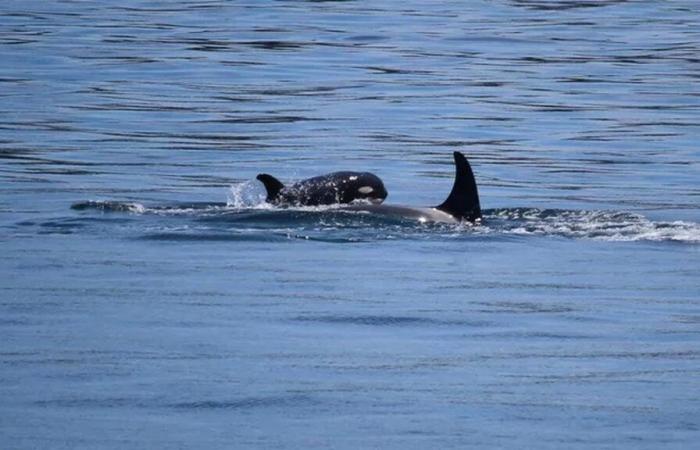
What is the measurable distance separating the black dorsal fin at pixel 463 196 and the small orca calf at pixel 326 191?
991 mm

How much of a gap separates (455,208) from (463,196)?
17 centimetres

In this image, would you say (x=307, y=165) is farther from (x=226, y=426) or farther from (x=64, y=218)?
(x=226, y=426)

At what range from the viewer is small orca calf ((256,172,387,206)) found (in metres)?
18.1

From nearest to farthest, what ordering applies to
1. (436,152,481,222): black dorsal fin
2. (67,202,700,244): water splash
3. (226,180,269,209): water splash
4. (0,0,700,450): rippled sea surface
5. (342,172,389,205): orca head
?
(0,0,700,450): rippled sea surface, (67,202,700,244): water splash, (436,152,481,222): black dorsal fin, (342,172,389,205): orca head, (226,180,269,209): water splash

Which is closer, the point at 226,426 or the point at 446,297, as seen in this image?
the point at 226,426

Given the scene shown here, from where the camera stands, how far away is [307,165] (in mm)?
23094

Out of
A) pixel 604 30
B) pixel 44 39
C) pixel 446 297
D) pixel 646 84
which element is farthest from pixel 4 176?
pixel 604 30

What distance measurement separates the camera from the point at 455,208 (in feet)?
57.0

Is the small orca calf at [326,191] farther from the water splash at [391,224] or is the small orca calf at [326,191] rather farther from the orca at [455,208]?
the orca at [455,208]

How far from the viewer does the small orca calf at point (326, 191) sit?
1812 cm

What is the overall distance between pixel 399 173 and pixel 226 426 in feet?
39.0

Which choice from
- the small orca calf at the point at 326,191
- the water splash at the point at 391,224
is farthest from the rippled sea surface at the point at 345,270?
the small orca calf at the point at 326,191

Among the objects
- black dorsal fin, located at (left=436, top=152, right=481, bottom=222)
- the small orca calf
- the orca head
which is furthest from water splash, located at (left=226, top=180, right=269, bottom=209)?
black dorsal fin, located at (left=436, top=152, right=481, bottom=222)

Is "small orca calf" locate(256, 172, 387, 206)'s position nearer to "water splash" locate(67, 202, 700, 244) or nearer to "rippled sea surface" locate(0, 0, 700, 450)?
"water splash" locate(67, 202, 700, 244)
